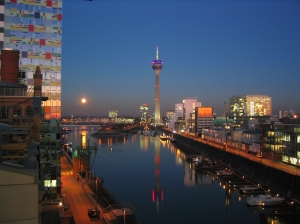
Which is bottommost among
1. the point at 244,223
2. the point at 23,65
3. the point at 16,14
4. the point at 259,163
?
the point at 244,223

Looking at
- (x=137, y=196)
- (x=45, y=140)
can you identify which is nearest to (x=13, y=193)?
(x=45, y=140)

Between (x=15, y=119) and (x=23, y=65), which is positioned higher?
(x=23, y=65)

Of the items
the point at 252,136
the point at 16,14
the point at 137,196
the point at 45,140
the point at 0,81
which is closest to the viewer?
the point at 0,81

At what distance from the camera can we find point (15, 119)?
845cm

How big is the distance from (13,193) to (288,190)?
15.3 metres

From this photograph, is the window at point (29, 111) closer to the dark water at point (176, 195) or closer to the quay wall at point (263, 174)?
the dark water at point (176, 195)

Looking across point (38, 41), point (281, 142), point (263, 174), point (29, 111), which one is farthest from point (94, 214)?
point (281, 142)

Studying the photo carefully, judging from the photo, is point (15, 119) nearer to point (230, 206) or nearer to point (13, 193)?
point (13, 193)

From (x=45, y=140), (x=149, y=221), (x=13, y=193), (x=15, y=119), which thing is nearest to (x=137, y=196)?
(x=149, y=221)

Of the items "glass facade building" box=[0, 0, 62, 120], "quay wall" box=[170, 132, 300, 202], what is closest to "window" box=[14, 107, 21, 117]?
"glass facade building" box=[0, 0, 62, 120]

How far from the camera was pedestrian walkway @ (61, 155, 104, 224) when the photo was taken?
33.4 ft

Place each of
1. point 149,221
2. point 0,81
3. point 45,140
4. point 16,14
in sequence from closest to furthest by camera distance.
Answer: point 0,81 → point 45,140 → point 16,14 → point 149,221

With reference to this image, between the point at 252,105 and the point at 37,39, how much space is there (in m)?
77.2

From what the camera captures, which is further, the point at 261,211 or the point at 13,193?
the point at 261,211
